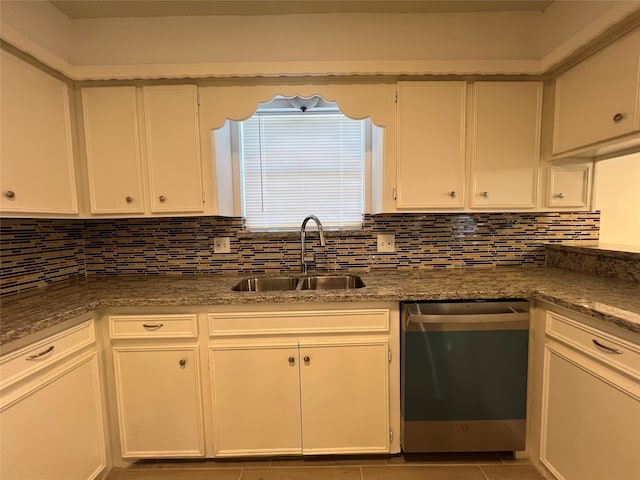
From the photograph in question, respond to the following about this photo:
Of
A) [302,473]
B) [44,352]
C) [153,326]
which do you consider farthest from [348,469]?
[44,352]

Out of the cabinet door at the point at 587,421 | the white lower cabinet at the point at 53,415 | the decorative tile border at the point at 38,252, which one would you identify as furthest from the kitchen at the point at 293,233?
the cabinet door at the point at 587,421

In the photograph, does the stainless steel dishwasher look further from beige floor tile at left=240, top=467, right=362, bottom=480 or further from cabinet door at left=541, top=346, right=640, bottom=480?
beige floor tile at left=240, top=467, right=362, bottom=480

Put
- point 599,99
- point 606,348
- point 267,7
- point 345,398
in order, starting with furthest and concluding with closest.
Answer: point 267,7
point 345,398
point 599,99
point 606,348

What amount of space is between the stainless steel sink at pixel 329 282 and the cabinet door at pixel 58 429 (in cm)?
118

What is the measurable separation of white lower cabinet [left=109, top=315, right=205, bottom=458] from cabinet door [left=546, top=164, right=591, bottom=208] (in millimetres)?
2172

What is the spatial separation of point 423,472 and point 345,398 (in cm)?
56

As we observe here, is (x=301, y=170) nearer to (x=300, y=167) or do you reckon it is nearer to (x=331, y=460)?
(x=300, y=167)

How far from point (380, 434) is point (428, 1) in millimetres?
2380

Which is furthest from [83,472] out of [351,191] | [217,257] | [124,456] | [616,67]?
[616,67]

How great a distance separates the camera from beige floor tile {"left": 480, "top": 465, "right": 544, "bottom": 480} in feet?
4.70

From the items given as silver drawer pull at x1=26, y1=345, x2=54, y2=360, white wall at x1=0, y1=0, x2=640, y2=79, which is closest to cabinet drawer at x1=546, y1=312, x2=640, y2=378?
white wall at x1=0, y1=0, x2=640, y2=79

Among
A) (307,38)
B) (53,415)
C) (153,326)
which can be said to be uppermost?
(307,38)

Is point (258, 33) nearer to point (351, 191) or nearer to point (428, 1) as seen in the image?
point (428, 1)

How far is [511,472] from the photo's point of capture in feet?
4.78
